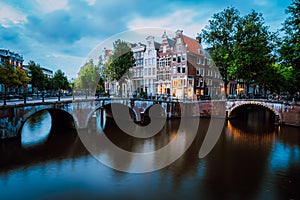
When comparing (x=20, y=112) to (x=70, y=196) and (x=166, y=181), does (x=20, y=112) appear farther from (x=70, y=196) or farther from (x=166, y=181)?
(x=166, y=181)

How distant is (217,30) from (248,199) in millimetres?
31422

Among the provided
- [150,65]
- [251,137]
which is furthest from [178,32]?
[251,137]

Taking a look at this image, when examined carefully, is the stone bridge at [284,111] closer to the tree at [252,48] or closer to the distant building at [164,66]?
the tree at [252,48]

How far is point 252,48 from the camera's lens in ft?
104

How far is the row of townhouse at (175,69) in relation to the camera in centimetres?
4205

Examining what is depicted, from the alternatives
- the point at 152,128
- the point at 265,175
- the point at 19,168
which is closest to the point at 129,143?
the point at 152,128

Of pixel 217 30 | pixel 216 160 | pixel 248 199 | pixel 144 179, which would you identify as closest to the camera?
pixel 248 199

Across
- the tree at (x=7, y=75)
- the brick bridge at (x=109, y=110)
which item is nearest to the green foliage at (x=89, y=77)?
the tree at (x=7, y=75)

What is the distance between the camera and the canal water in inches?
396

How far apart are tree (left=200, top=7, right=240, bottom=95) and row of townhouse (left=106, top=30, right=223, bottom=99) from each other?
16.2 feet

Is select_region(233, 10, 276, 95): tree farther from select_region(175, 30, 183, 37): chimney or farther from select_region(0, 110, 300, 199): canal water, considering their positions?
select_region(0, 110, 300, 199): canal water

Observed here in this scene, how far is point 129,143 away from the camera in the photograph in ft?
63.6

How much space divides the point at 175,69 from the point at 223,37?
11928 millimetres

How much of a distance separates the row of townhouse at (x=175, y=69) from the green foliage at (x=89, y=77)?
1049 cm
